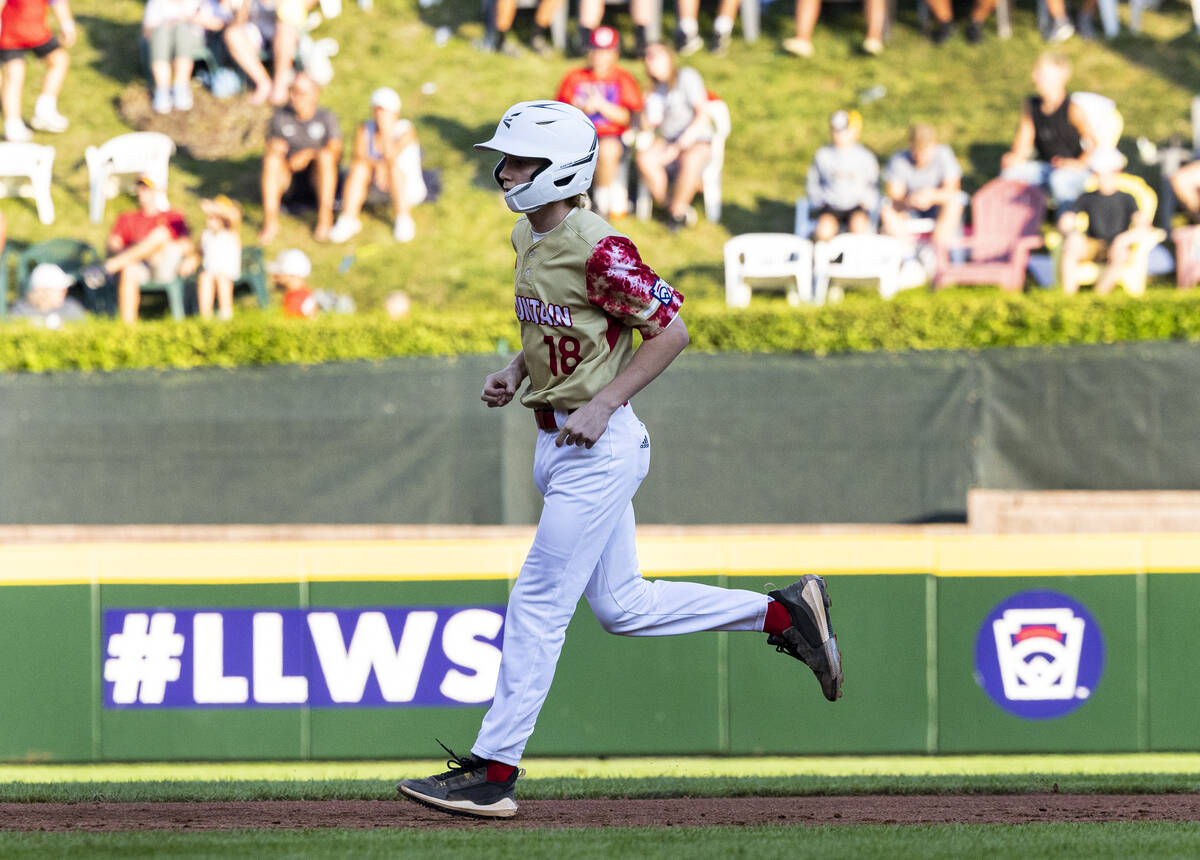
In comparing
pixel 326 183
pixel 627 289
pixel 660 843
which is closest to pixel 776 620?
pixel 660 843

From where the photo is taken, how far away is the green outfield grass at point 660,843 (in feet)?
13.5

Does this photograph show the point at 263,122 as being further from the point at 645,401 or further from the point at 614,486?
the point at 614,486

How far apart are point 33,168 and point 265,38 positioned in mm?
2563

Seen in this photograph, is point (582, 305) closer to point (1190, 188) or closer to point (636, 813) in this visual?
point (636, 813)

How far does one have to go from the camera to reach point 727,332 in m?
10.4

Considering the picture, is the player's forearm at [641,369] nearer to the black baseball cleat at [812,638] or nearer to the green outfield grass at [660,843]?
the black baseball cleat at [812,638]

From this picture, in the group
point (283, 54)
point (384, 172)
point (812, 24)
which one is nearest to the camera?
point (384, 172)

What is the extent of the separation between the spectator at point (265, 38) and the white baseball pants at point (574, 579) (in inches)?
423

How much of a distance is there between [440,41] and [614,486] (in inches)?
527

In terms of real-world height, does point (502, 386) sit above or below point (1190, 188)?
below

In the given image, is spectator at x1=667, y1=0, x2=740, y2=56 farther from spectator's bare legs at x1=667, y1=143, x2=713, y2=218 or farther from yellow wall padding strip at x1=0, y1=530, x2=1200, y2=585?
yellow wall padding strip at x1=0, y1=530, x2=1200, y2=585

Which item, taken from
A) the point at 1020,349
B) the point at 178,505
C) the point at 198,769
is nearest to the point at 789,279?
the point at 1020,349

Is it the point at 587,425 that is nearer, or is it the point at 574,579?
the point at 587,425

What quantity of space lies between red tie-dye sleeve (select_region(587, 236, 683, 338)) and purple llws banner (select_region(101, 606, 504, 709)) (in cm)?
306
